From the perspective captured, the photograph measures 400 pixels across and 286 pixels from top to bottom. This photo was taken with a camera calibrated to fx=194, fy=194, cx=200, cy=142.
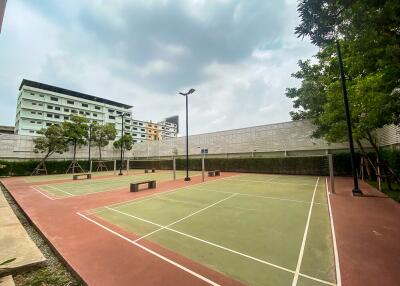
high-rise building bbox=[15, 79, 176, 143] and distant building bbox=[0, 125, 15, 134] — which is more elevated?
high-rise building bbox=[15, 79, 176, 143]

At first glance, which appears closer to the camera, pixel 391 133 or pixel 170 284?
pixel 170 284

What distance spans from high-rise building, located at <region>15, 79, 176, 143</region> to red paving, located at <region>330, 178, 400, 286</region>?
36670 mm

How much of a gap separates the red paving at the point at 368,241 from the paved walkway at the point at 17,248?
5472 millimetres

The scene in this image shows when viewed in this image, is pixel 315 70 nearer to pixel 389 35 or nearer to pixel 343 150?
pixel 343 150

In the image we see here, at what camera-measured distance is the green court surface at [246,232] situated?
332 centimetres

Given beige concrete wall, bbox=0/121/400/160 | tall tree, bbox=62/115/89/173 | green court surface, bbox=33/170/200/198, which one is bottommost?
green court surface, bbox=33/170/200/198

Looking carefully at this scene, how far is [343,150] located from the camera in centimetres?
1922

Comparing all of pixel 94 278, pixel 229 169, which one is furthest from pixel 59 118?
pixel 94 278

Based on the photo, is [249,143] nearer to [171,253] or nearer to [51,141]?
[171,253]

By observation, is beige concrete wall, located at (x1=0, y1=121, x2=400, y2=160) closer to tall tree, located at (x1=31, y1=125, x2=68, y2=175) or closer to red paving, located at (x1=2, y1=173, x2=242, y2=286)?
tall tree, located at (x1=31, y1=125, x2=68, y2=175)

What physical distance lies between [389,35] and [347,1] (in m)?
1.36

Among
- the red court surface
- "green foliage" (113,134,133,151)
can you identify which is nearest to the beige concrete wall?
"green foliage" (113,134,133,151)

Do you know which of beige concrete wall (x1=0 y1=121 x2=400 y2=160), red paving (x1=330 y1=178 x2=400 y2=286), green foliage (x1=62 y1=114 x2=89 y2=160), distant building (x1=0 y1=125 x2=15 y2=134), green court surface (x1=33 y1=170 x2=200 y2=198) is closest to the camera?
red paving (x1=330 y1=178 x2=400 y2=286)

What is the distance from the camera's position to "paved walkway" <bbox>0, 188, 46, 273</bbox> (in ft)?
11.9
